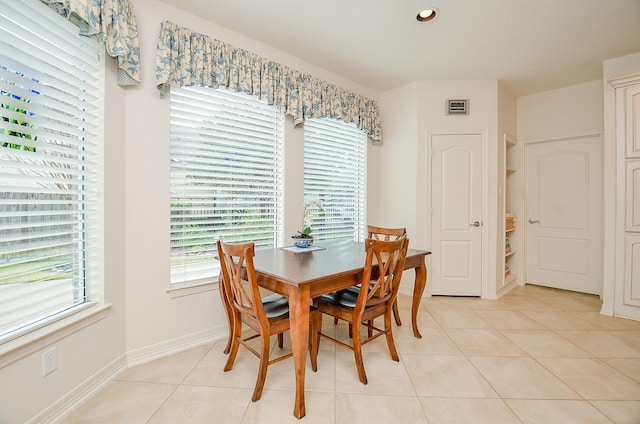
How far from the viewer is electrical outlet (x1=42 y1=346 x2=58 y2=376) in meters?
1.48

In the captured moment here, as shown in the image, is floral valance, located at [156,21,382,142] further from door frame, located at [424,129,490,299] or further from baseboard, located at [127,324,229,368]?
baseboard, located at [127,324,229,368]

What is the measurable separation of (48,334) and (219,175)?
1505 millimetres

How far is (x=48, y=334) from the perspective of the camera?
147cm

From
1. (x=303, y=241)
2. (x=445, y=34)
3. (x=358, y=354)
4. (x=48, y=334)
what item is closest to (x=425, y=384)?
(x=358, y=354)

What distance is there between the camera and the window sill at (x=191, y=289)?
2.25 meters

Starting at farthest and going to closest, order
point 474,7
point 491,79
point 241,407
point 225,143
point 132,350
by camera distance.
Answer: point 491,79
point 225,143
point 474,7
point 132,350
point 241,407

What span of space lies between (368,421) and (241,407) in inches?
28.7

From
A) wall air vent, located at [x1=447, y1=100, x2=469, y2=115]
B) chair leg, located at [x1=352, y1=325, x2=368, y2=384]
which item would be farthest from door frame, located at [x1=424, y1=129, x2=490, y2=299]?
chair leg, located at [x1=352, y1=325, x2=368, y2=384]

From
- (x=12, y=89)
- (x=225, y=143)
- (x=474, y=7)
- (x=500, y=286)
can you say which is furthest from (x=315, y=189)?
(x=500, y=286)

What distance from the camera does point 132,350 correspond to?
2.07m

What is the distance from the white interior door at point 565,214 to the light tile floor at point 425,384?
1.28 meters

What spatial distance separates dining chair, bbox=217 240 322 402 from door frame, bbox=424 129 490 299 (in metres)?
2.27

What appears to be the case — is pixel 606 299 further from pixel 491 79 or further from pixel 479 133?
pixel 491 79

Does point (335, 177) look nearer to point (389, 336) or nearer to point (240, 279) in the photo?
point (389, 336)
